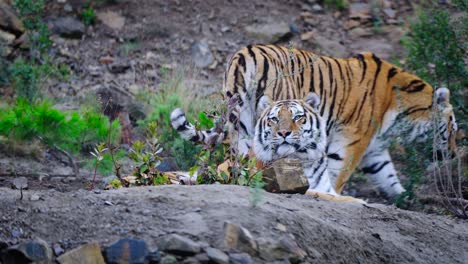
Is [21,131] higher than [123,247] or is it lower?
lower

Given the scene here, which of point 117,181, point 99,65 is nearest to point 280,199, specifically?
point 117,181

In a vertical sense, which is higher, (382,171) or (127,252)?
(127,252)

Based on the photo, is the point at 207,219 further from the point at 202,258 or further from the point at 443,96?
the point at 443,96

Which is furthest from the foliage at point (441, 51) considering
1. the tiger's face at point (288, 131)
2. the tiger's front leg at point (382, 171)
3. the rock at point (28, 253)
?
the rock at point (28, 253)

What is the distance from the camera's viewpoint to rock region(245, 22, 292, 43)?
13047mm

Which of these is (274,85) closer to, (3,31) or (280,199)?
(280,199)

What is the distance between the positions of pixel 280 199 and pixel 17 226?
162 centimetres

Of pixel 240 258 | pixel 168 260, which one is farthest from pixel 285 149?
pixel 168 260

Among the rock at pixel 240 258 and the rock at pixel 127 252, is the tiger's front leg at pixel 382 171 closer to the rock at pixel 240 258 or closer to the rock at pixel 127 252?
the rock at pixel 240 258

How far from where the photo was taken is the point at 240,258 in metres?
4.11

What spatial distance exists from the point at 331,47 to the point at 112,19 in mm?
3392

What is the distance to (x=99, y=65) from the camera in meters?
12.3

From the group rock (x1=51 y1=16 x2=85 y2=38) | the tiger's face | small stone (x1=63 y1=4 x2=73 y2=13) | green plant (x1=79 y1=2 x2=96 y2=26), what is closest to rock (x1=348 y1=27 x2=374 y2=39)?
green plant (x1=79 y1=2 x2=96 y2=26)

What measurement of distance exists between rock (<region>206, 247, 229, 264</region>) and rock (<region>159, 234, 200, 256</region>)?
0.06 m
